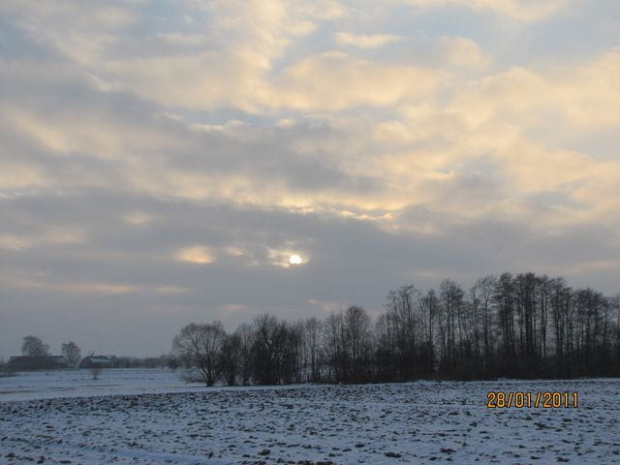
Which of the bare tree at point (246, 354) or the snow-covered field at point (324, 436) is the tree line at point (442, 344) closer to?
the bare tree at point (246, 354)

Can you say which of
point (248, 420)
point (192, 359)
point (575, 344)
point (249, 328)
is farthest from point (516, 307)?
point (248, 420)

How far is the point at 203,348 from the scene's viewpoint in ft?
300

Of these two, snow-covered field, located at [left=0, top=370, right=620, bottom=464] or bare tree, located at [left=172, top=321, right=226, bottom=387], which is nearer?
snow-covered field, located at [left=0, top=370, right=620, bottom=464]

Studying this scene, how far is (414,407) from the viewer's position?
99.8 feet

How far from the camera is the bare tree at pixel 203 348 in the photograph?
8744 cm

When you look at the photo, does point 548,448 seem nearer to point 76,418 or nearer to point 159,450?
point 159,450

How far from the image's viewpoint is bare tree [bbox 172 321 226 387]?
3442 inches

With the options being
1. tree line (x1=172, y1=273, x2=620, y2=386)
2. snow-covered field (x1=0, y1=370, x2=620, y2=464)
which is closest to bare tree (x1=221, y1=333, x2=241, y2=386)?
tree line (x1=172, y1=273, x2=620, y2=386)

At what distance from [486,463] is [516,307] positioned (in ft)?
310

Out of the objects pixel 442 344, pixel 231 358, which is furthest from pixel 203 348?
pixel 442 344
